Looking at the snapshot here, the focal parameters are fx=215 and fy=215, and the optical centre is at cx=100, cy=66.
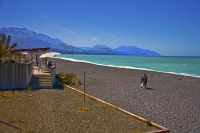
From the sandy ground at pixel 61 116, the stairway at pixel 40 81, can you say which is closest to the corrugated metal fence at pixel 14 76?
the stairway at pixel 40 81

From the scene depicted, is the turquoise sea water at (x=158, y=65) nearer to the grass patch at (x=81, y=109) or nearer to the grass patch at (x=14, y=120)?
the grass patch at (x=81, y=109)

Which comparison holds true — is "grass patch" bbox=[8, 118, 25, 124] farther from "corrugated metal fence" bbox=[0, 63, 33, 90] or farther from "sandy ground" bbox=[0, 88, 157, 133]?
"corrugated metal fence" bbox=[0, 63, 33, 90]

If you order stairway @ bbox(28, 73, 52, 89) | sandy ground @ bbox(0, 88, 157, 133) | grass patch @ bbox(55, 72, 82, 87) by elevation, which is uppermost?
stairway @ bbox(28, 73, 52, 89)

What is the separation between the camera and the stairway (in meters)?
14.7

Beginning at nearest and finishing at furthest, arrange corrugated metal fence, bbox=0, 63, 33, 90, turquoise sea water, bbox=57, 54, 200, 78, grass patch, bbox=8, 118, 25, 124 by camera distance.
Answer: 1. grass patch, bbox=8, 118, 25, 124
2. corrugated metal fence, bbox=0, 63, 33, 90
3. turquoise sea water, bbox=57, 54, 200, 78

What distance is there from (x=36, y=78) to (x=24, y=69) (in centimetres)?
194

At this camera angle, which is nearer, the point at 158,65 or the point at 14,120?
the point at 14,120

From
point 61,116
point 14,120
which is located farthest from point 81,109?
point 14,120

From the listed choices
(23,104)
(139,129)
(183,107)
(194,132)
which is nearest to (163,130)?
(139,129)

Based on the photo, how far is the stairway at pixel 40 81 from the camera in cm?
1471

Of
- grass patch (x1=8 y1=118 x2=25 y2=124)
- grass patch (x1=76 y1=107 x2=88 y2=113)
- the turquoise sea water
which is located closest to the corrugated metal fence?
grass patch (x1=76 y1=107 x2=88 y2=113)

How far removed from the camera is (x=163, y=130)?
7094 millimetres

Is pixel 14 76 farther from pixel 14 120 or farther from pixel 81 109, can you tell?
pixel 14 120

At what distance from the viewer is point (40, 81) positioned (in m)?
15.2
